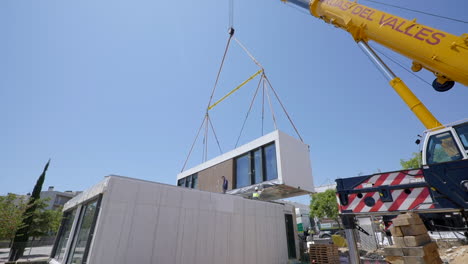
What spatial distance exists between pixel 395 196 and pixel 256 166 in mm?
10151

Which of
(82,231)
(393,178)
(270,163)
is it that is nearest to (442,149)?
(393,178)

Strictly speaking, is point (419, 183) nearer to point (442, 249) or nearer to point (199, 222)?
point (199, 222)

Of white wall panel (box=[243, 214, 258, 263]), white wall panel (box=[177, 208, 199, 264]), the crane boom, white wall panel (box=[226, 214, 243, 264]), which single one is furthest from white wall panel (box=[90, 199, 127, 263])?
the crane boom

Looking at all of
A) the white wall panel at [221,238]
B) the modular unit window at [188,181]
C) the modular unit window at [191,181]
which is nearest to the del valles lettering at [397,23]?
the white wall panel at [221,238]

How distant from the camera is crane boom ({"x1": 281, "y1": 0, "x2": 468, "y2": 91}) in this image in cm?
498

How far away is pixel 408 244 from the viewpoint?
3.37m

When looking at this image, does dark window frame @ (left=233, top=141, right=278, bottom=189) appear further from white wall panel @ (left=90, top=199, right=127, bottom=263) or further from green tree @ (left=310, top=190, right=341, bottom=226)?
green tree @ (left=310, top=190, right=341, bottom=226)

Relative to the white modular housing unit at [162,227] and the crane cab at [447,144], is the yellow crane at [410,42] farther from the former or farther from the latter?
the white modular housing unit at [162,227]

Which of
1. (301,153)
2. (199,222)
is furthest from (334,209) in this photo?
(199,222)

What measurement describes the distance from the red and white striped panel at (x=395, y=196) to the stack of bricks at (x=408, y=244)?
219mm

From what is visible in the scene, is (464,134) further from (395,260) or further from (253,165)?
(253,165)

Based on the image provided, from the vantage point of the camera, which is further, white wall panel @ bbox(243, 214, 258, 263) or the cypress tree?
the cypress tree

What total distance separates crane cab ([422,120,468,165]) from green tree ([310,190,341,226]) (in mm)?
33893

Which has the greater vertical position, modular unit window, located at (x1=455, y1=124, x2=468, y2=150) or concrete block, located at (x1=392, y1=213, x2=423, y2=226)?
modular unit window, located at (x1=455, y1=124, x2=468, y2=150)
